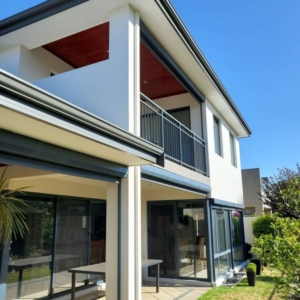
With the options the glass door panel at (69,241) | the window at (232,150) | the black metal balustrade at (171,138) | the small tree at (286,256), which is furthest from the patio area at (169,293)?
the window at (232,150)

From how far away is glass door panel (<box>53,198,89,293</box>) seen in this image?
320 inches

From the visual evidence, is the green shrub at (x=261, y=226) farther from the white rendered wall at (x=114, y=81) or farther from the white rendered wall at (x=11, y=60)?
the white rendered wall at (x=11, y=60)

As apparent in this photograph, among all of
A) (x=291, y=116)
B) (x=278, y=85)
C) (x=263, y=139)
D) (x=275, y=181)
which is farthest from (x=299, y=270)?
(x=263, y=139)

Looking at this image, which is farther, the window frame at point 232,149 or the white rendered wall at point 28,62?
the window frame at point 232,149

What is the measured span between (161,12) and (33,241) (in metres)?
6.19

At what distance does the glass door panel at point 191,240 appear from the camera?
10.9m

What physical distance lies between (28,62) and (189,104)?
246 inches

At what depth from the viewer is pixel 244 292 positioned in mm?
9492

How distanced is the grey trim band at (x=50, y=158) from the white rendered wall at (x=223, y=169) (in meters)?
7.02

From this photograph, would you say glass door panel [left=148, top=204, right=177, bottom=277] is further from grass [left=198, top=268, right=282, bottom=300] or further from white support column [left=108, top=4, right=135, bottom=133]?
white support column [left=108, top=4, right=135, bottom=133]

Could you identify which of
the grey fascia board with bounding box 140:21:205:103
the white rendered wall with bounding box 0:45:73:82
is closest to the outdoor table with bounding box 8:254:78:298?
the white rendered wall with bounding box 0:45:73:82

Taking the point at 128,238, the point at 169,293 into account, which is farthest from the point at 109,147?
the point at 169,293

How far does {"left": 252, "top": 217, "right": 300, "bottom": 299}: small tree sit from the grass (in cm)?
224

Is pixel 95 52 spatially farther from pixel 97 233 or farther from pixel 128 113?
pixel 97 233
